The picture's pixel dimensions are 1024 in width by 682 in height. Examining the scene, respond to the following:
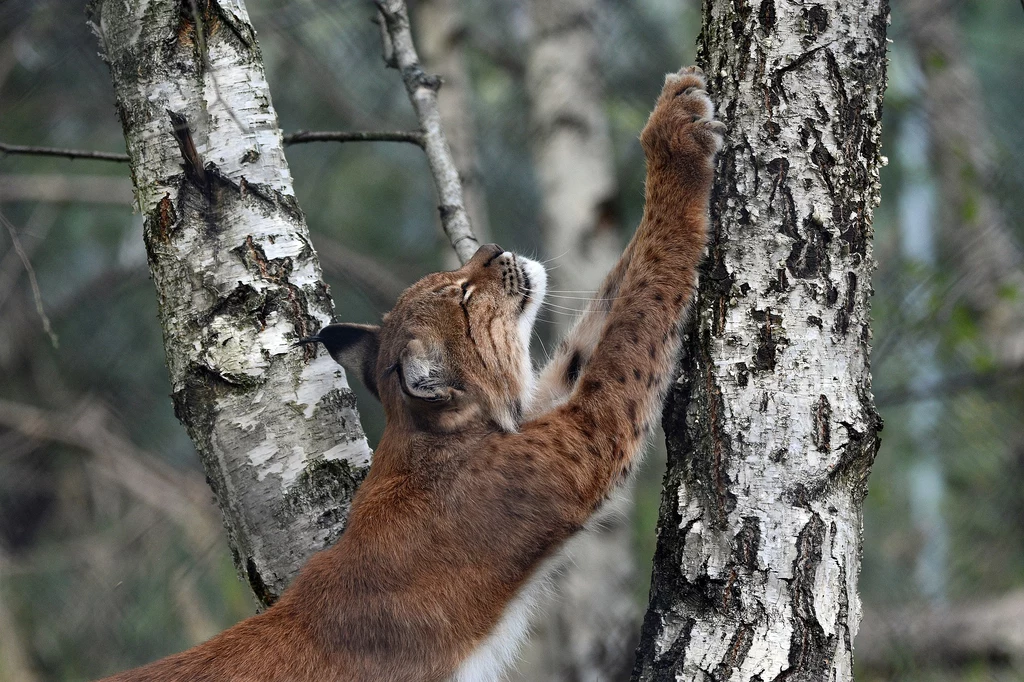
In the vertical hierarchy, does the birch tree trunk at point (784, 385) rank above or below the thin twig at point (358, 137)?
below

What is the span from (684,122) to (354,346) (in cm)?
125

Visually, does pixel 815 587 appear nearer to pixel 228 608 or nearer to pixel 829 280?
pixel 829 280

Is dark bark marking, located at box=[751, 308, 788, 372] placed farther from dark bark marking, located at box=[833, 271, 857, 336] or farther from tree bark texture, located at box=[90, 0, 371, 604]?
tree bark texture, located at box=[90, 0, 371, 604]

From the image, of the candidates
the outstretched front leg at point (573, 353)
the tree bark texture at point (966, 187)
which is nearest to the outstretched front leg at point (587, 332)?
the outstretched front leg at point (573, 353)

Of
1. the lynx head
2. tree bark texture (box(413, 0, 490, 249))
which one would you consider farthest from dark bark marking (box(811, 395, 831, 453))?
tree bark texture (box(413, 0, 490, 249))

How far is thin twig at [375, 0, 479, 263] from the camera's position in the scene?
3.22 metres

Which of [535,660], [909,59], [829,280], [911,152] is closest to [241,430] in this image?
[829,280]

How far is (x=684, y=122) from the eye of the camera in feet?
8.79

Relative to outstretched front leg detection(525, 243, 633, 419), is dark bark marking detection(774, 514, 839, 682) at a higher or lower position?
lower

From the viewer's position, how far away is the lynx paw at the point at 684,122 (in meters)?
2.51

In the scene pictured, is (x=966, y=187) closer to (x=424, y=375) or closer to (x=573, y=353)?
(x=573, y=353)

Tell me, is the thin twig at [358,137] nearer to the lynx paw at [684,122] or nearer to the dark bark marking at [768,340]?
the lynx paw at [684,122]

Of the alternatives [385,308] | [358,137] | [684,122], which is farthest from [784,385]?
[385,308]

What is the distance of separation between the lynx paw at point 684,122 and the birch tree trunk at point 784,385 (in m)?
0.21
